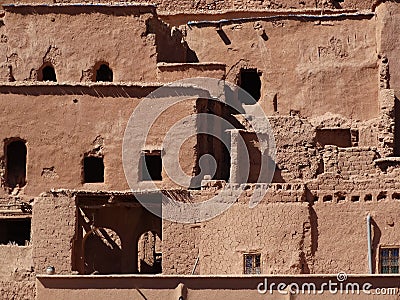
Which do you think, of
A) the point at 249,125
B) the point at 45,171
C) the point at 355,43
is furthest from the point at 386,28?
the point at 45,171

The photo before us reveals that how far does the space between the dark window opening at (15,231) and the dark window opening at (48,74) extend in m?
4.09

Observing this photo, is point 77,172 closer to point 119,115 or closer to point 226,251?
point 119,115

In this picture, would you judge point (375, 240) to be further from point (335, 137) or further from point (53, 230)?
point (53, 230)

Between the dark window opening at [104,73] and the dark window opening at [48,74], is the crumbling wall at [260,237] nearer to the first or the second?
the dark window opening at [104,73]

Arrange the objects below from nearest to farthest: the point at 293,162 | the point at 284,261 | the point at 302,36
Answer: the point at 284,261
the point at 293,162
the point at 302,36

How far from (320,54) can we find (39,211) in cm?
924

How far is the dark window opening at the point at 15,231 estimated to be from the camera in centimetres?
2850

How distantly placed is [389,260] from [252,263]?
2.91 metres

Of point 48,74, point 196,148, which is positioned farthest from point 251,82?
point 48,74

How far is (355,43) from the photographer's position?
29859 millimetres

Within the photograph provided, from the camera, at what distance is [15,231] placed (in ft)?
95.0

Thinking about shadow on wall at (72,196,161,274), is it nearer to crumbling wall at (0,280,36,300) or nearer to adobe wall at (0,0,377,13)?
crumbling wall at (0,280,36,300)

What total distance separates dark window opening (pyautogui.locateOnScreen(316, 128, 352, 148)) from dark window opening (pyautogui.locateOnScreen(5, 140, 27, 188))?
7522 mm

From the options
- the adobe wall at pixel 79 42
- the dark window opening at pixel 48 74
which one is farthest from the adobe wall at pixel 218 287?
the dark window opening at pixel 48 74
